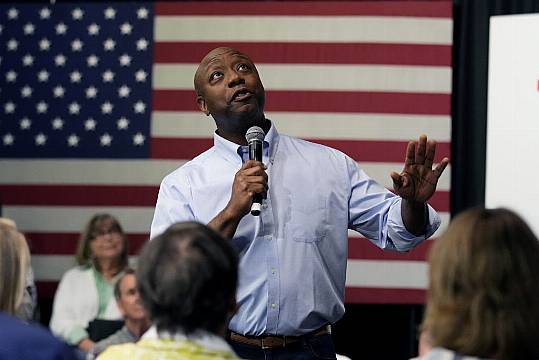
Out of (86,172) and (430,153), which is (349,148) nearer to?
(86,172)

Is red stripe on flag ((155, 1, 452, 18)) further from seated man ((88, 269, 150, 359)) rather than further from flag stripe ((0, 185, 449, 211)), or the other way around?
seated man ((88, 269, 150, 359))

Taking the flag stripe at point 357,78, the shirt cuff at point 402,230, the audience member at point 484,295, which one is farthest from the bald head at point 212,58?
the flag stripe at point 357,78

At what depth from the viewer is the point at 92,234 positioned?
5.74 meters

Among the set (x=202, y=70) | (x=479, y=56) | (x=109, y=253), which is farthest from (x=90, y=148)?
(x=202, y=70)

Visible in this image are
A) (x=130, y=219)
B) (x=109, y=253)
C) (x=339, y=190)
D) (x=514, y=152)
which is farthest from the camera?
(x=130, y=219)

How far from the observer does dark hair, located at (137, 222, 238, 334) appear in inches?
73.5

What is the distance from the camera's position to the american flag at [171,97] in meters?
5.89

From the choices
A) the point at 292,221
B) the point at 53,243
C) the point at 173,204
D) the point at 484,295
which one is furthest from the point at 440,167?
the point at 53,243

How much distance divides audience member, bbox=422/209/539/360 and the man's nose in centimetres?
152

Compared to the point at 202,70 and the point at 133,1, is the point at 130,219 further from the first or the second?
the point at 202,70

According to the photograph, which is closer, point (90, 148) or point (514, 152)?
point (514, 152)

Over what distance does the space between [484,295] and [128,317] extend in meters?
3.39

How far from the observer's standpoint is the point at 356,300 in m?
5.85

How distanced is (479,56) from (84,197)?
2.38 meters
